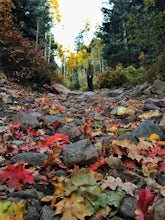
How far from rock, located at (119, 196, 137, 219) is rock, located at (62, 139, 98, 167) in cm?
73

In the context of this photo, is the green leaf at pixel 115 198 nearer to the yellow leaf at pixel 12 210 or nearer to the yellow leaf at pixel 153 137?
the yellow leaf at pixel 12 210

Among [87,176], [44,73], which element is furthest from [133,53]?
[87,176]

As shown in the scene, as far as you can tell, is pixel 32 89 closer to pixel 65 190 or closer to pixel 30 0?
pixel 30 0

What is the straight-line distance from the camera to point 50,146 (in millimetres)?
3773

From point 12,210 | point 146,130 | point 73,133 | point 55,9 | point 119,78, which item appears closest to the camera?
point 12,210

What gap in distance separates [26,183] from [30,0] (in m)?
19.8

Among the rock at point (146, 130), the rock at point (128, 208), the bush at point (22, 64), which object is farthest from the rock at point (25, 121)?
the bush at point (22, 64)

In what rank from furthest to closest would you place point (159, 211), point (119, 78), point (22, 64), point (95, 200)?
point (119, 78)
point (22, 64)
point (95, 200)
point (159, 211)

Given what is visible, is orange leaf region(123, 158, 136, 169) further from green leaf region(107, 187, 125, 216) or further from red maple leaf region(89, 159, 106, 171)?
green leaf region(107, 187, 125, 216)

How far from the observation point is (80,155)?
3023 mm

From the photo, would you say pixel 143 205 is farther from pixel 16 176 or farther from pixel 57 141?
pixel 57 141

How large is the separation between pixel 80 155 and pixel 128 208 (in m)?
0.87

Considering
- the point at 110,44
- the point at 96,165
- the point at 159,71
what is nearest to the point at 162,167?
the point at 96,165

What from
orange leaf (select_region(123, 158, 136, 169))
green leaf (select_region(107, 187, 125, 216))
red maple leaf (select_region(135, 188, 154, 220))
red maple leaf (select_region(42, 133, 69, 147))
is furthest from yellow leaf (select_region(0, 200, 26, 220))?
red maple leaf (select_region(42, 133, 69, 147))
